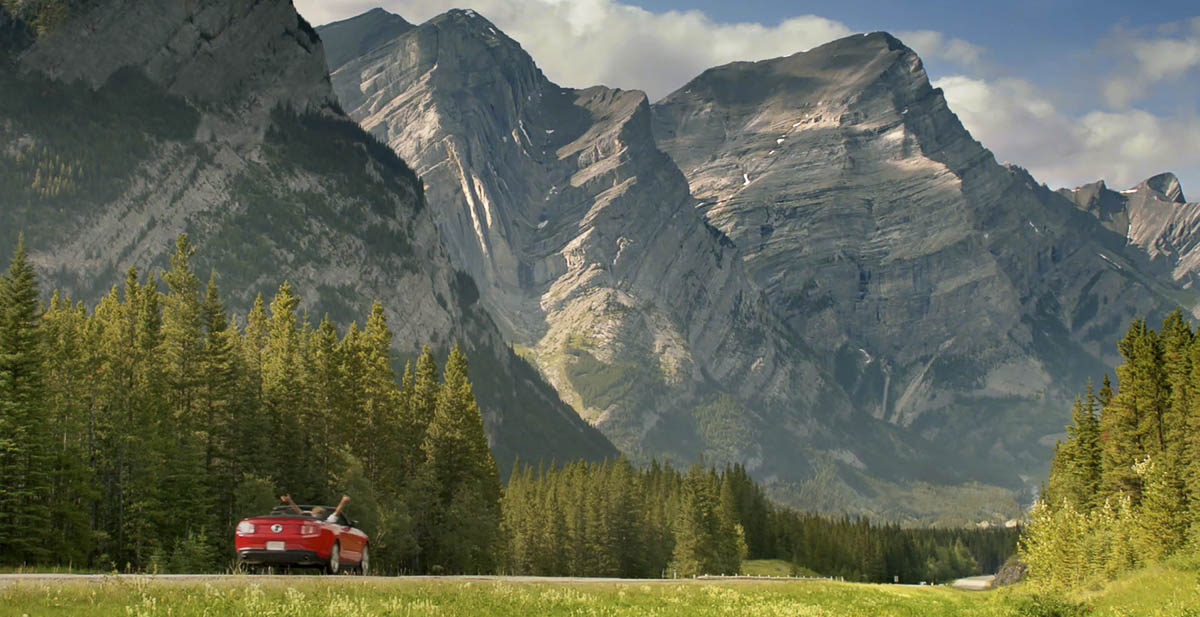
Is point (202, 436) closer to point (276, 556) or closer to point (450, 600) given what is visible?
point (276, 556)

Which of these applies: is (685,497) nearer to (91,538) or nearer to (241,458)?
(241,458)

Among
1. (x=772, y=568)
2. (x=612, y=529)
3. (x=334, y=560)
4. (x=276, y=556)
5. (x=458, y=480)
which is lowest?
(x=772, y=568)

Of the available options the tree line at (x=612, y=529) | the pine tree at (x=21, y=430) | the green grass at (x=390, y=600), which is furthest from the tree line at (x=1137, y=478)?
the pine tree at (x=21, y=430)

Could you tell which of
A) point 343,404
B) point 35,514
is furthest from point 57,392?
point 343,404

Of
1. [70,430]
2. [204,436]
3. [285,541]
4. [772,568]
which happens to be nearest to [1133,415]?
[204,436]

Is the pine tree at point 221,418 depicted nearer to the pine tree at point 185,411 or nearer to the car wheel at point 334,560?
the pine tree at point 185,411

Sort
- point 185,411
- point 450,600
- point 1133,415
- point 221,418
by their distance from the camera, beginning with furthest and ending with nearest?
point 1133,415
point 221,418
point 185,411
point 450,600

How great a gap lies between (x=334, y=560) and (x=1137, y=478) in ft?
211

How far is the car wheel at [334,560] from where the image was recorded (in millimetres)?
36159

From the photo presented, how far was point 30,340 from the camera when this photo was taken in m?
56.9

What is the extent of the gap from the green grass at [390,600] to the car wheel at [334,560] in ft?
15.0

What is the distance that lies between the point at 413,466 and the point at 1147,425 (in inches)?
2113

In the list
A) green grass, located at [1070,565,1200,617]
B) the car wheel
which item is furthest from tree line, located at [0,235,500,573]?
green grass, located at [1070,565,1200,617]

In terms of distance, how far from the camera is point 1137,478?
80.8 m
